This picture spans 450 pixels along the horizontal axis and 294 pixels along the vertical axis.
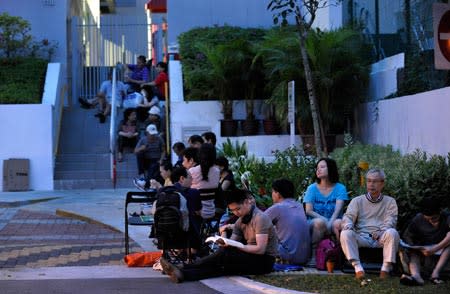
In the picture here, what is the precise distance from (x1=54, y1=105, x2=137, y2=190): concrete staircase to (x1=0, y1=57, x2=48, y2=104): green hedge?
1.48 metres

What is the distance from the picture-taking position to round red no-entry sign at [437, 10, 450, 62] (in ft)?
29.5

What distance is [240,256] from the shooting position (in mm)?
10102

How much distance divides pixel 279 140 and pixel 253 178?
242 inches

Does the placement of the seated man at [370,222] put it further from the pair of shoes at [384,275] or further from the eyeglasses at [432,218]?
the eyeglasses at [432,218]

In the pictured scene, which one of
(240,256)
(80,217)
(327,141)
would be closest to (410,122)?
(327,141)

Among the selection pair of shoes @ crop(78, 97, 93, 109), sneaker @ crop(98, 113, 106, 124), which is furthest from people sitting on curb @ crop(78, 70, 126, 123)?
pair of shoes @ crop(78, 97, 93, 109)

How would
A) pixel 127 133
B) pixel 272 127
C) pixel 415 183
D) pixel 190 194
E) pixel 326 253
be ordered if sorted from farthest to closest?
1. pixel 127 133
2. pixel 272 127
3. pixel 190 194
4. pixel 415 183
5. pixel 326 253

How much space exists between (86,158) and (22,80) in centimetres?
266

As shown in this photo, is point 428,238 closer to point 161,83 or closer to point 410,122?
point 410,122

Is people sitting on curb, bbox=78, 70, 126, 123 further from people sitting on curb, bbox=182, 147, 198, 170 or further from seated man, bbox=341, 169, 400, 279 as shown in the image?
seated man, bbox=341, 169, 400, 279

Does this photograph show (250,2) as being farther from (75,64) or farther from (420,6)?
(420,6)

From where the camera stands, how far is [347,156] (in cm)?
1452

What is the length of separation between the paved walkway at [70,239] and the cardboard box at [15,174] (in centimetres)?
49

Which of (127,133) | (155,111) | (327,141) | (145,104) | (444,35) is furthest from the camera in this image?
(145,104)
